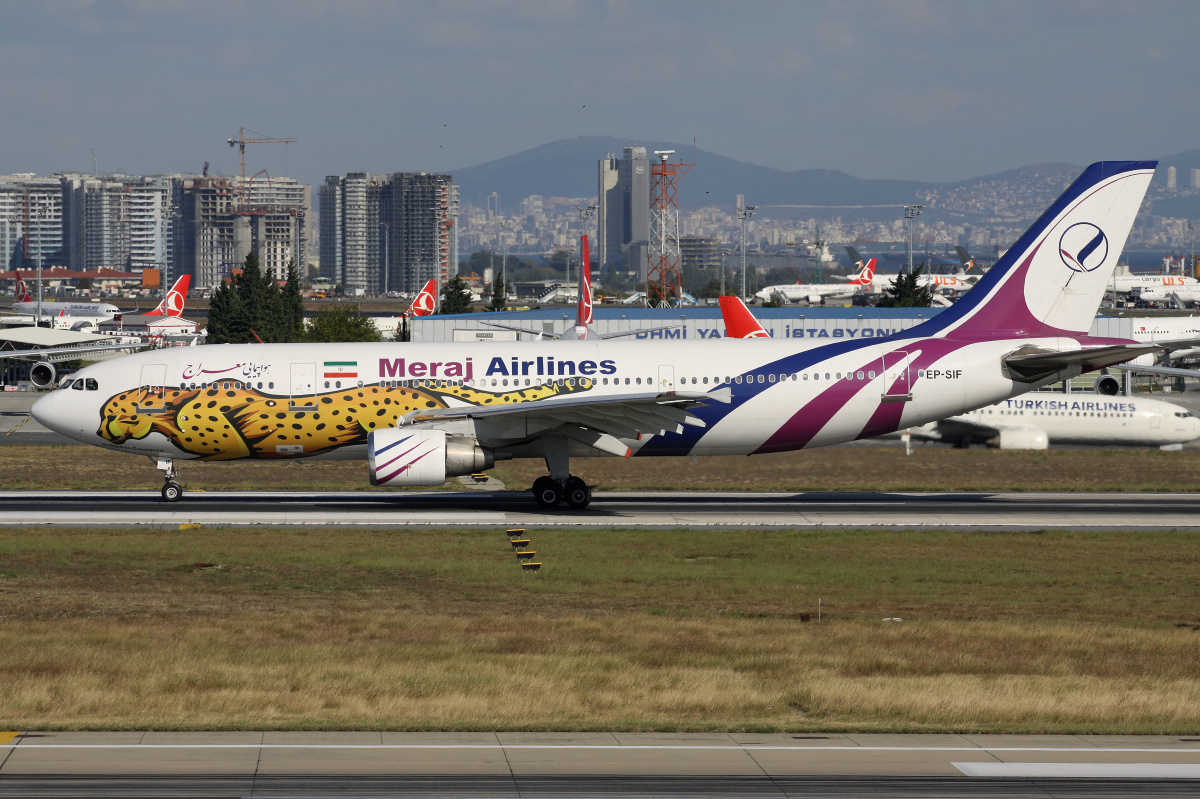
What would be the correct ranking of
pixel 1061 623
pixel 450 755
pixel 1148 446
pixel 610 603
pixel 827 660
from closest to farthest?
1. pixel 450 755
2. pixel 827 660
3. pixel 1061 623
4. pixel 610 603
5. pixel 1148 446

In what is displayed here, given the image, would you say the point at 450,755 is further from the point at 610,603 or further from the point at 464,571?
the point at 464,571

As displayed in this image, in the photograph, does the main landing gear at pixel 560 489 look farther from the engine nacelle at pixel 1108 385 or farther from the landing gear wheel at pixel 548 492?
the engine nacelle at pixel 1108 385

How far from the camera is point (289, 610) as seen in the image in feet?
79.8

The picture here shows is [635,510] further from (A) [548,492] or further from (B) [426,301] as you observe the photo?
(B) [426,301]

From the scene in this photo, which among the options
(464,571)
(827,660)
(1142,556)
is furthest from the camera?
(1142,556)

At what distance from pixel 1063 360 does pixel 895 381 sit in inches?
188

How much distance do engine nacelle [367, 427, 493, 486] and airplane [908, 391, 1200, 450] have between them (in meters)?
27.2

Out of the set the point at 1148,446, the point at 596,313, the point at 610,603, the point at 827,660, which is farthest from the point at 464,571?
the point at 596,313

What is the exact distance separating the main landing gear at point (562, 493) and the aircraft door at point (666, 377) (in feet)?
12.7

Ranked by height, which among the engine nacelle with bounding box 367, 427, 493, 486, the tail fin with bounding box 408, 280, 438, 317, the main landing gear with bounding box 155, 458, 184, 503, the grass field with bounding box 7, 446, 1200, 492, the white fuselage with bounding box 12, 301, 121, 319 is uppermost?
the tail fin with bounding box 408, 280, 438, 317

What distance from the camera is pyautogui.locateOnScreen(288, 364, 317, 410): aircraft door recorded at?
3662 cm

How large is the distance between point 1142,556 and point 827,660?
15.0 meters

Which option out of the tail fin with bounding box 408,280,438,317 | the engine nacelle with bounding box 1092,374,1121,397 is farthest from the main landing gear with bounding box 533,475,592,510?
the tail fin with bounding box 408,280,438,317

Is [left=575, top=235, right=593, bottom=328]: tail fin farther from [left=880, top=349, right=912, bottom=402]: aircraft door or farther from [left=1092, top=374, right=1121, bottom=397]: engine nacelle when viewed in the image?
[left=880, top=349, right=912, bottom=402]: aircraft door
